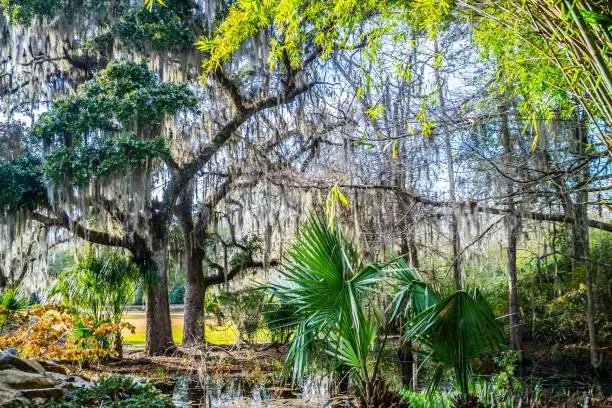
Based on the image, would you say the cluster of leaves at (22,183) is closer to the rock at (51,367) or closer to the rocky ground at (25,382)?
the rock at (51,367)

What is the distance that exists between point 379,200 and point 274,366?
3416 millimetres

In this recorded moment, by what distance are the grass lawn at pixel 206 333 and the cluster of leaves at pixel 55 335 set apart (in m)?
0.98

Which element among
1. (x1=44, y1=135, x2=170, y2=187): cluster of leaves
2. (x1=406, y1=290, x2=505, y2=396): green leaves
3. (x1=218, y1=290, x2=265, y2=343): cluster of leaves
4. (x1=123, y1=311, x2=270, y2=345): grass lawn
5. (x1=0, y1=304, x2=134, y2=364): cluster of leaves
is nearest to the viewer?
(x1=406, y1=290, x2=505, y2=396): green leaves

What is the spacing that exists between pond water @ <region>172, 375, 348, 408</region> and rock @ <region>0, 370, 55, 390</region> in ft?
5.28

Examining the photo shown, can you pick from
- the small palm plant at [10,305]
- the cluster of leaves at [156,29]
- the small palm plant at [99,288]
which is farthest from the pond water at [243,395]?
the cluster of leaves at [156,29]

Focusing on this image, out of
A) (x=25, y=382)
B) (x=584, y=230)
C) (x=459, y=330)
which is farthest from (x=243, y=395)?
(x=584, y=230)

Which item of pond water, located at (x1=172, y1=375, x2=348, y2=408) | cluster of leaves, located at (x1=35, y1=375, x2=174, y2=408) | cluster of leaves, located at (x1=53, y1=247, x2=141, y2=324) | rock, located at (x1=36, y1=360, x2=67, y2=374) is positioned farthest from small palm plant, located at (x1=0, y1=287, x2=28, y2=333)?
cluster of leaves, located at (x1=35, y1=375, x2=174, y2=408)

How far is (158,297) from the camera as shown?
12.0 metres

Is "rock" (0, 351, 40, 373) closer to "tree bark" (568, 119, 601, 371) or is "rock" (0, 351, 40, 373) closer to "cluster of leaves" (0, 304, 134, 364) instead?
Answer: "cluster of leaves" (0, 304, 134, 364)

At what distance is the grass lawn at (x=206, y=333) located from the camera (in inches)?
473

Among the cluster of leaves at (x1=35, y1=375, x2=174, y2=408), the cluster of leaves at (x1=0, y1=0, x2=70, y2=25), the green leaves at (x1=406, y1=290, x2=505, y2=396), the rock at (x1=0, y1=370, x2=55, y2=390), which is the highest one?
the cluster of leaves at (x1=0, y1=0, x2=70, y2=25)

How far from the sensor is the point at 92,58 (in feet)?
40.7

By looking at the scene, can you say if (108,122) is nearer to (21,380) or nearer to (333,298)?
(21,380)

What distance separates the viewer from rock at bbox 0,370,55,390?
5406mm
